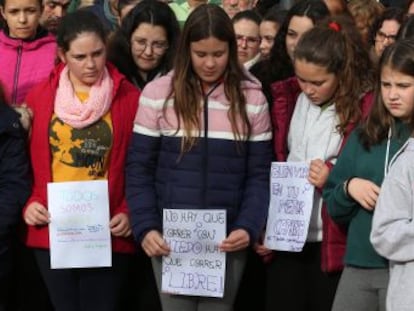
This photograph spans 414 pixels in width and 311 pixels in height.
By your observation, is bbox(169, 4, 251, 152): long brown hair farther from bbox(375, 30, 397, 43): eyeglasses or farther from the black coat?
bbox(375, 30, 397, 43): eyeglasses

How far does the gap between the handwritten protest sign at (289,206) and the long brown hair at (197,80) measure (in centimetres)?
28

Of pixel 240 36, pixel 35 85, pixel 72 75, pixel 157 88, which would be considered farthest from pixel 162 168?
pixel 240 36

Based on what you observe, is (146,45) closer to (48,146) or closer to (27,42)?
(27,42)

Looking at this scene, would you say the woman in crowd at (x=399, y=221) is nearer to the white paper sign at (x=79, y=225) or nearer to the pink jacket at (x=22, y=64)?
the white paper sign at (x=79, y=225)

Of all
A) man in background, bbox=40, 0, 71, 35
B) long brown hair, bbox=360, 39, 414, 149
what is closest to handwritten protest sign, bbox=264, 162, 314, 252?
long brown hair, bbox=360, 39, 414, 149

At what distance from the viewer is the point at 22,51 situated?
16.3ft

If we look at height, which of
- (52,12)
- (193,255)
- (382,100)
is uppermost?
(52,12)

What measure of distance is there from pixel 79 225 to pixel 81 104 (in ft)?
1.98

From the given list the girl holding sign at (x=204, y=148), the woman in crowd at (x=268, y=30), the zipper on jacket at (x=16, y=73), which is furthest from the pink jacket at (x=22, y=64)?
the woman in crowd at (x=268, y=30)

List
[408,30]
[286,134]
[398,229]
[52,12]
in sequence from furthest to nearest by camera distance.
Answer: [52,12], [408,30], [286,134], [398,229]

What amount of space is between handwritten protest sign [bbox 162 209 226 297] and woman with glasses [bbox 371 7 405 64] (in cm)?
226

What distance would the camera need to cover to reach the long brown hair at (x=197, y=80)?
422cm

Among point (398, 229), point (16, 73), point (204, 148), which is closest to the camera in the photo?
point (398, 229)

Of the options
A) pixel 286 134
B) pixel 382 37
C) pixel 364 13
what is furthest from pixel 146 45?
pixel 364 13
